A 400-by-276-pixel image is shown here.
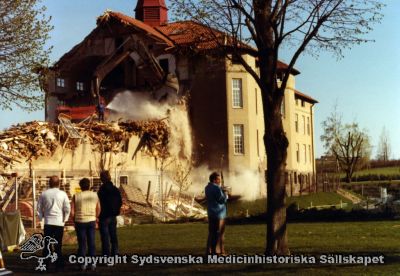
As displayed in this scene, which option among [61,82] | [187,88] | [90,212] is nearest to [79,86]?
[61,82]

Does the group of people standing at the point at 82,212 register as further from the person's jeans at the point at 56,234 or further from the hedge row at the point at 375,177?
the hedge row at the point at 375,177

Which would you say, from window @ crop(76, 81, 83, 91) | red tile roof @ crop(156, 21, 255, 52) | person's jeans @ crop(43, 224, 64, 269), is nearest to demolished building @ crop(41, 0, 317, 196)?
window @ crop(76, 81, 83, 91)

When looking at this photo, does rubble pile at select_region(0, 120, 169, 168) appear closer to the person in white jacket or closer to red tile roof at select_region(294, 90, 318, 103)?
the person in white jacket

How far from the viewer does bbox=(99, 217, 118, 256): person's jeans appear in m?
12.7

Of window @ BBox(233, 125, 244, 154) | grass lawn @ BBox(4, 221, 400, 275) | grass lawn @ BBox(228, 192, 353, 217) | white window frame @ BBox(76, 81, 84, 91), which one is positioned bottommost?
grass lawn @ BBox(228, 192, 353, 217)

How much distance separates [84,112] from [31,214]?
1793cm

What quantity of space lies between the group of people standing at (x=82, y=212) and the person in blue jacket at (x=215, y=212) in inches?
81.6

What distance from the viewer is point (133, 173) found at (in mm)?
38594

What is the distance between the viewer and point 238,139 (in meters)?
43.5

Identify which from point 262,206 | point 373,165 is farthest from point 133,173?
point 373,165

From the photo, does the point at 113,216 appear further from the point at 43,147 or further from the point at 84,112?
the point at 84,112

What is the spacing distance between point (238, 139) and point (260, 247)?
28.7 meters

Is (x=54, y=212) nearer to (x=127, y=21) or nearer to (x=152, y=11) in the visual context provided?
(x=127, y=21)

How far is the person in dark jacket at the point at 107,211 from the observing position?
41.8 feet
